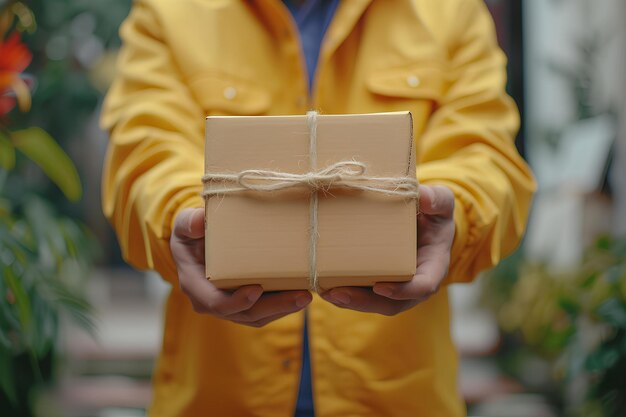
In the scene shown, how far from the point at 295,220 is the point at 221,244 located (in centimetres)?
9

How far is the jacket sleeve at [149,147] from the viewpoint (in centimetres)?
134

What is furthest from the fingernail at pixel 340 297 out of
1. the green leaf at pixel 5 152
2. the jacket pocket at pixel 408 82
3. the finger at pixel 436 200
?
the green leaf at pixel 5 152

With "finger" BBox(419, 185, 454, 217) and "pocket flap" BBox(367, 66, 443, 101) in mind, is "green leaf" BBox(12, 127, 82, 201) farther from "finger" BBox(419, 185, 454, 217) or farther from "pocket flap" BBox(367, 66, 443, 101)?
"finger" BBox(419, 185, 454, 217)

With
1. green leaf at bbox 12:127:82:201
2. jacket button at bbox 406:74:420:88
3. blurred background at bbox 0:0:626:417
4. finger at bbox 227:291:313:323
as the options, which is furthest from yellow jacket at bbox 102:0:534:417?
green leaf at bbox 12:127:82:201

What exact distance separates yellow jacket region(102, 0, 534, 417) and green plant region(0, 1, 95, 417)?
0.38 meters

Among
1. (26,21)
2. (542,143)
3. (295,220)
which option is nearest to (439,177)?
(295,220)

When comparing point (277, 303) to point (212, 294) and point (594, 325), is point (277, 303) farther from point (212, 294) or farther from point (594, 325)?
point (594, 325)

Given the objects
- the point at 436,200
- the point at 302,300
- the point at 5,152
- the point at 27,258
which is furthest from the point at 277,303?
the point at 5,152

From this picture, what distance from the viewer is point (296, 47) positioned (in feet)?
4.96

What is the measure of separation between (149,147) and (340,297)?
1.44 feet

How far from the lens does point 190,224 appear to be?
1215mm

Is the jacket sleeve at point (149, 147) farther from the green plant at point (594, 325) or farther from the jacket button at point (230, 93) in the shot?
the green plant at point (594, 325)

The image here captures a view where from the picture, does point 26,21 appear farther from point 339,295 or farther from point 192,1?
point 339,295

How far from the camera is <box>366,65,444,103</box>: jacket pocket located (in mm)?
1475
